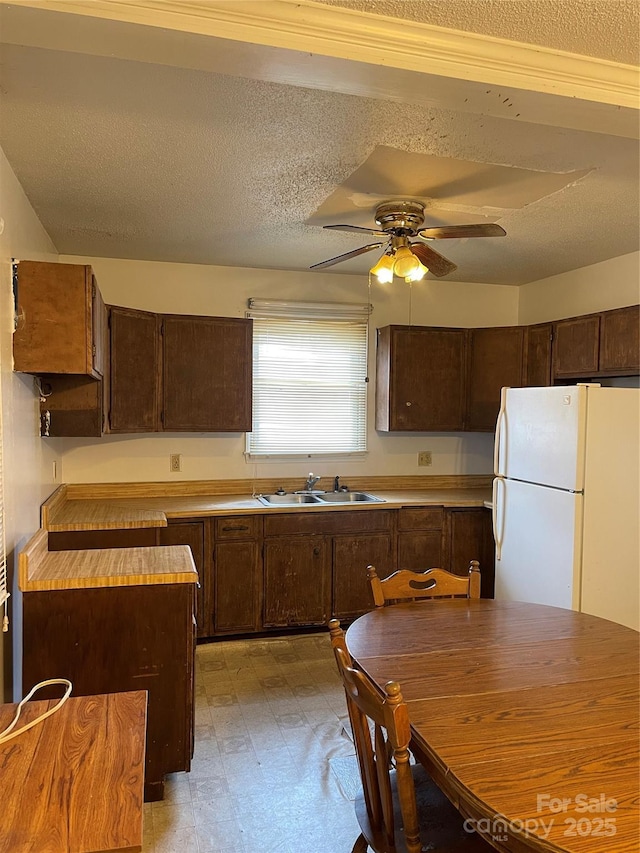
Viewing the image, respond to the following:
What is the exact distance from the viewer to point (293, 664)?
11.2 feet

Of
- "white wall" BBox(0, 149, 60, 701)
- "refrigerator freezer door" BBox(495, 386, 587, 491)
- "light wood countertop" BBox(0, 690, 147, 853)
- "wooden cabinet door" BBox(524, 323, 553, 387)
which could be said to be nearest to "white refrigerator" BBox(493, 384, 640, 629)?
"refrigerator freezer door" BBox(495, 386, 587, 491)

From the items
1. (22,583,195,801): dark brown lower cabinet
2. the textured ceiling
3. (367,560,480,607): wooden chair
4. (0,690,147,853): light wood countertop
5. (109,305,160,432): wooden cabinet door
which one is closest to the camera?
(0,690,147,853): light wood countertop

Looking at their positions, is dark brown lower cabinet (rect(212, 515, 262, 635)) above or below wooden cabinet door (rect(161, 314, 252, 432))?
below

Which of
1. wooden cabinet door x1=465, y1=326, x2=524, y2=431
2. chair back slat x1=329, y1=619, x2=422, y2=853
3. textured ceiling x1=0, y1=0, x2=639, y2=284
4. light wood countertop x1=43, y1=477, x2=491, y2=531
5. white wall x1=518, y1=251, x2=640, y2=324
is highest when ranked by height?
textured ceiling x1=0, y1=0, x2=639, y2=284

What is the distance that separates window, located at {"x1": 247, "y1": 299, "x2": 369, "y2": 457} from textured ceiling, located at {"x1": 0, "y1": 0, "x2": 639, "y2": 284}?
2.90ft

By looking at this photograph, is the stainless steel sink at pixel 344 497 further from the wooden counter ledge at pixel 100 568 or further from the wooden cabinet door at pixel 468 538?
the wooden counter ledge at pixel 100 568

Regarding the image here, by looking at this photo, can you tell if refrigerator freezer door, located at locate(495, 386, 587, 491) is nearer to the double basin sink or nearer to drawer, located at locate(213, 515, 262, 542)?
the double basin sink

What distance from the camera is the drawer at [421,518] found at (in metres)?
3.94

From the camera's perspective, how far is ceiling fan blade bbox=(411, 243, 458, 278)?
264 centimetres

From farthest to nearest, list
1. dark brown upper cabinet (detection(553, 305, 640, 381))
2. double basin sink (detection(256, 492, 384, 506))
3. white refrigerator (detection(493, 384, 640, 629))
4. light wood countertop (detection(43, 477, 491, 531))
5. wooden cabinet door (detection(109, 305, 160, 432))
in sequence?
double basin sink (detection(256, 492, 384, 506))
wooden cabinet door (detection(109, 305, 160, 432))
dark brown upper cabinet (detection(553, 305, 640, 381))
light wood countertop (detection(43, 477, 491, 531))
white refrigerator (detection(493, 384, 640, 629))

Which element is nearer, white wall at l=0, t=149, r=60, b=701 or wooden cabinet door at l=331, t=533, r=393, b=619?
white wall at l=0, t=149, r=60, b=701

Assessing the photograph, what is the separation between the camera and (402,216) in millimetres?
2572

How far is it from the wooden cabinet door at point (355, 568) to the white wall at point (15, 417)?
6.03 feet

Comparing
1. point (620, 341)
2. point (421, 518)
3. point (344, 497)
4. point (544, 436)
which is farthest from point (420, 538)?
point (620, 341)
